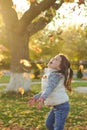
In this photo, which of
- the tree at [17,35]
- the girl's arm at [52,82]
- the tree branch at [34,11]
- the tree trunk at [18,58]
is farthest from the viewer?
the tree trunk at [18,58]

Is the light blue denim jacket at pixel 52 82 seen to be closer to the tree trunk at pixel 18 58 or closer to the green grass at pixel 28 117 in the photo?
the green grass at pixel 28 117

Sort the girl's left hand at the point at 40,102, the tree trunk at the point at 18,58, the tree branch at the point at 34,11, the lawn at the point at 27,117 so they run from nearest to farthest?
the girl's left hand at the point at 40,102
the lawn at the point at 27,117
the tree branch at the point at 34,11
the tree trunk at the point at 18,58

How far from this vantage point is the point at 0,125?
34.1 ft

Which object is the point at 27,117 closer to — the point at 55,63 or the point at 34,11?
the point at 55,63

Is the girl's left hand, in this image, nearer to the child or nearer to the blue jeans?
the child

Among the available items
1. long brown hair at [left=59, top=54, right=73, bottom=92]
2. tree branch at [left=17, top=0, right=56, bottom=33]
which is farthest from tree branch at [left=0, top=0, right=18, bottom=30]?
long brown hair at [left=59, top=54, right=73, bottom=92]

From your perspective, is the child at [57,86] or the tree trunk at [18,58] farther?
the tree trunk at [18,58]

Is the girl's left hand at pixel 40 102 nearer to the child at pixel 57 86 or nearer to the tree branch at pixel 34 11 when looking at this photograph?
the child at pixel 57 86

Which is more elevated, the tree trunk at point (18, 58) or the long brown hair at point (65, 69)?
the tree trunk at point (18, 58)

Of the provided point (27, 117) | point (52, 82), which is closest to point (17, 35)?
point (27, 117)

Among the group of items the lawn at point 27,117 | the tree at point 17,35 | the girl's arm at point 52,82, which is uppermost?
the tree at point 17,35

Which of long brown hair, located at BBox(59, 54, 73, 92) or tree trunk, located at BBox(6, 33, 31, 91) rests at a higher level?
tree trunk, located at BBox(6, 33, 31, 91)

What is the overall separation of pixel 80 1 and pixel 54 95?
1.51 metres

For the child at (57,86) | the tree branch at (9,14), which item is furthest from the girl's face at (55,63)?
the tree branch at (9,14)
